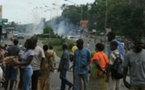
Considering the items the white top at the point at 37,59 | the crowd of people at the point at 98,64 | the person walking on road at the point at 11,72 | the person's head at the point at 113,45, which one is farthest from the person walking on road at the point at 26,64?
the person walking on road at the point at 11,72

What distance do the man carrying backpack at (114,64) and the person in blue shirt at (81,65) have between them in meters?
1.16

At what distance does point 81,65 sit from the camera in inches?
448

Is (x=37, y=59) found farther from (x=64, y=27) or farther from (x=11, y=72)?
(x=64, y=27)

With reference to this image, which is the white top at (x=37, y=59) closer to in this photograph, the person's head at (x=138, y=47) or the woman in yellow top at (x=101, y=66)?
the woman in yellow top at (x=101, y=66)

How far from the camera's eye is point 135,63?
27.7 feet

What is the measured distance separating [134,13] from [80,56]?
186ft

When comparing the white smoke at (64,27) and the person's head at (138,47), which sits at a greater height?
the person's head at (138,47)

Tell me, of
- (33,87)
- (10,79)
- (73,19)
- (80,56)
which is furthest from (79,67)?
(73,19)

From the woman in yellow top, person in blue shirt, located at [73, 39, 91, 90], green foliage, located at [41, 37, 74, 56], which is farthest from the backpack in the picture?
green foliage, located at [41, 37, 74, 56]

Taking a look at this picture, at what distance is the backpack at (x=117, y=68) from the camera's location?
1016 centimetres

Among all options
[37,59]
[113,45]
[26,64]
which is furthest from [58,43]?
[26,64]

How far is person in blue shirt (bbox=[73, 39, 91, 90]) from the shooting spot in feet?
37.3

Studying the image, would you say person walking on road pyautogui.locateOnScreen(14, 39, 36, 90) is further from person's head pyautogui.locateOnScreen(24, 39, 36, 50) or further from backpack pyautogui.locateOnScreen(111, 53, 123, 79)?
backpack pyautogui.locateOnScreen(111, 53, 123, 79)

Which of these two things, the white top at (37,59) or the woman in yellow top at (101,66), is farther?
the white top at (37,59)
